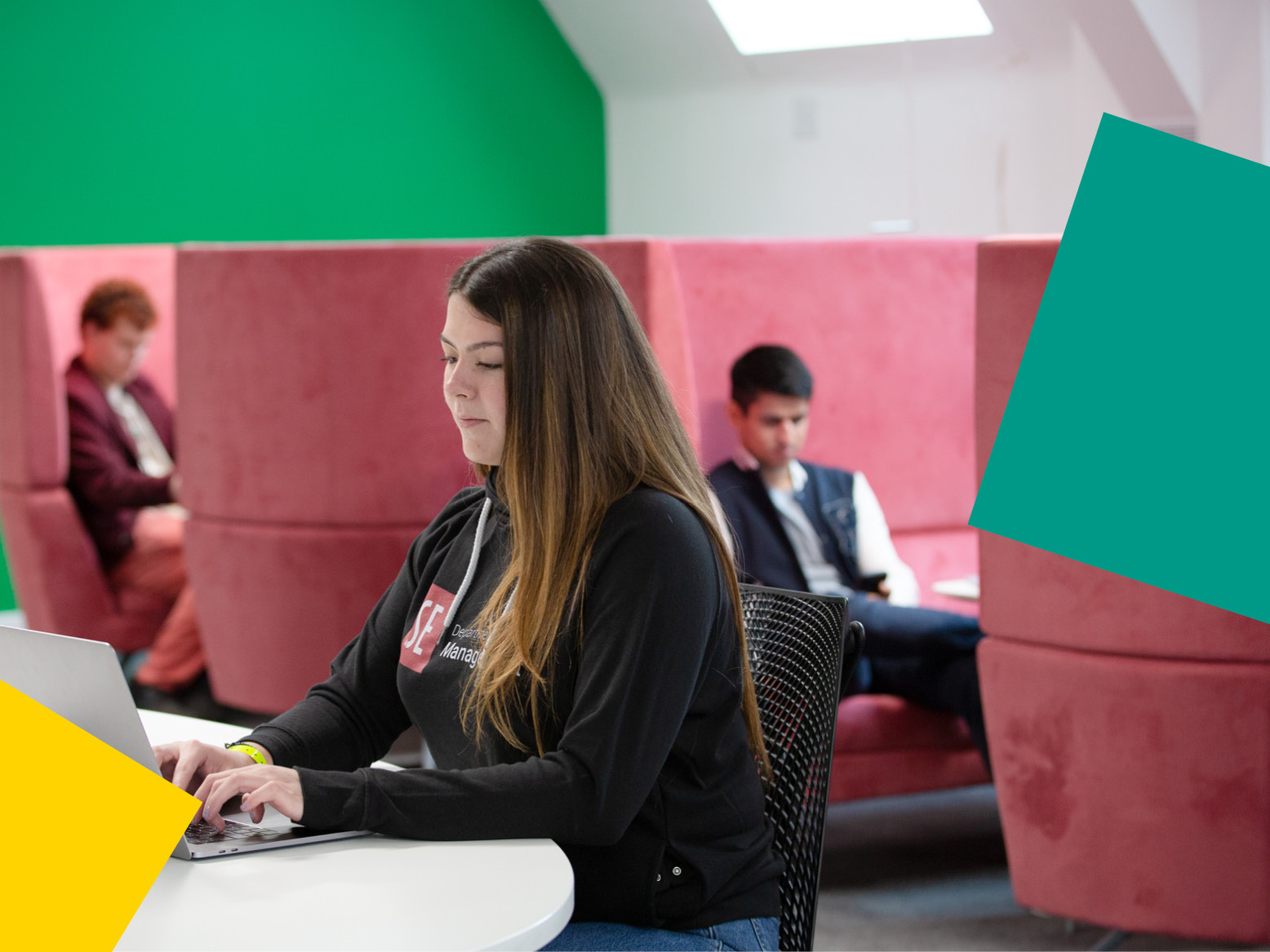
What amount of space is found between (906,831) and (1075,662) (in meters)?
1.05

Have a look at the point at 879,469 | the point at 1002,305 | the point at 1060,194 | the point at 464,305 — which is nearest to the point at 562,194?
the point at 1060,194

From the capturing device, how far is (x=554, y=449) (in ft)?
4.16

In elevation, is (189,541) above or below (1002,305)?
below

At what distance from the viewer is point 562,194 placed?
5.80m

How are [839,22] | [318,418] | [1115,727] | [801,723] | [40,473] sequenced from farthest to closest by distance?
[839,22] → [40,473] → [318,418] → [1115,727] → [801,723]

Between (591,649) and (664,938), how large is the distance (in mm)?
275

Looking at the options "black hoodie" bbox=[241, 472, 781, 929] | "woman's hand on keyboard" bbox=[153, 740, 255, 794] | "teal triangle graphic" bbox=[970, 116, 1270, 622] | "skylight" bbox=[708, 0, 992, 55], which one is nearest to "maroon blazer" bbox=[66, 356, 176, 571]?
"black hoodie" bbox=[241, 472, 781, 929]

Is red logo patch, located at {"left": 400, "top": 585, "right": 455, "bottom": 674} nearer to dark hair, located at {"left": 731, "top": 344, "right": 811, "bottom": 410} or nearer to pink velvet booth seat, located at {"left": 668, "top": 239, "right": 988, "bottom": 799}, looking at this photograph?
dark hair, located at {"left": 731, "top": 344, "right": 811, "bottom": 410}

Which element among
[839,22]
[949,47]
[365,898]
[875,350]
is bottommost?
[365,898]

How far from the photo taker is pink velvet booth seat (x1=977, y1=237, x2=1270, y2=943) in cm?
197

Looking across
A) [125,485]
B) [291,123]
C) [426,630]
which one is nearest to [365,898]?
[426,630]

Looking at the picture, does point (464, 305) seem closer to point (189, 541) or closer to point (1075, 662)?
point (1075, 662)

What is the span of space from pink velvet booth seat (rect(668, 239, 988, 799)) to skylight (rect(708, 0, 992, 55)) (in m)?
1.63

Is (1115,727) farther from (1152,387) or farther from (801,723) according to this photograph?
(1152,387)
